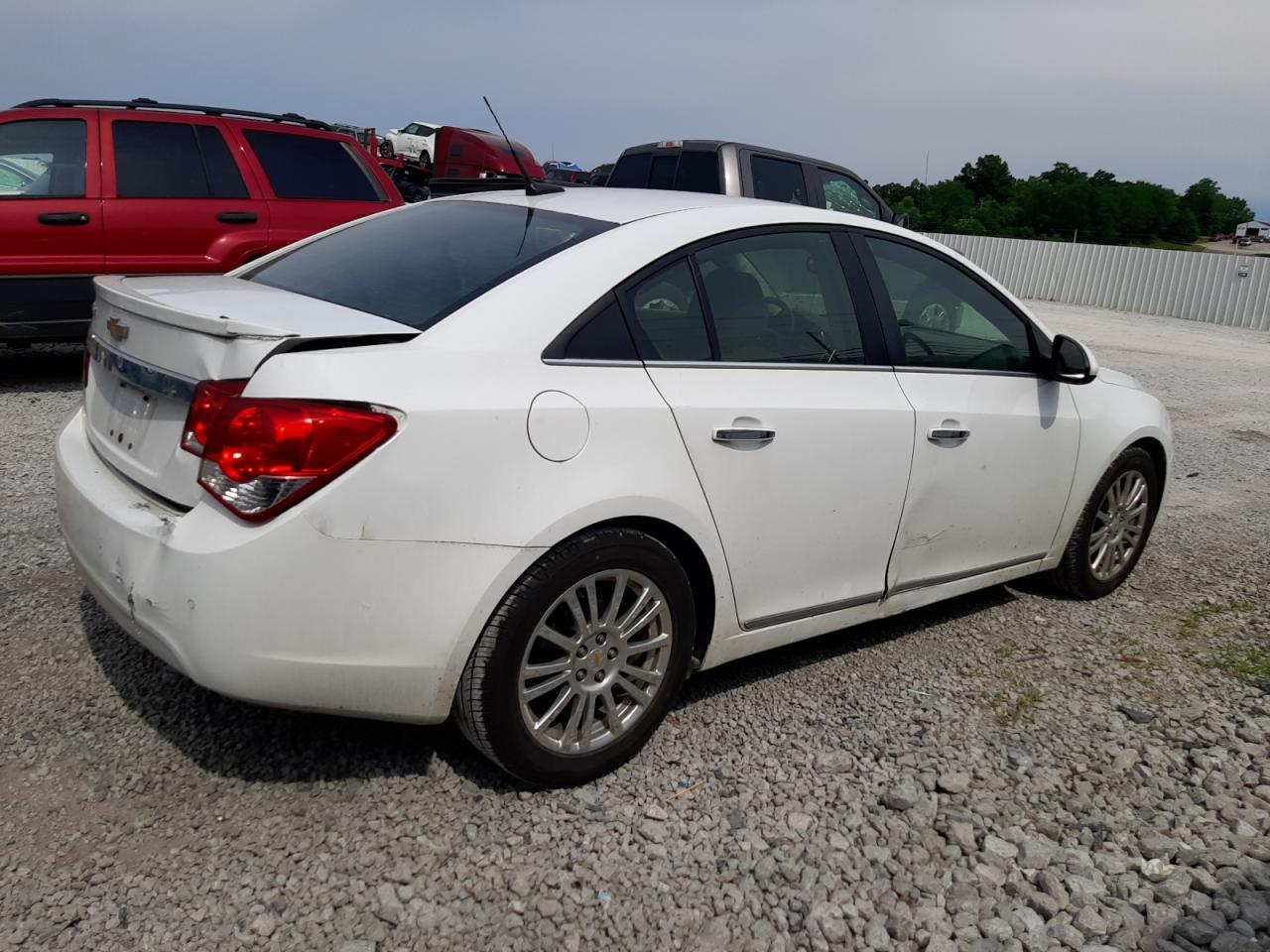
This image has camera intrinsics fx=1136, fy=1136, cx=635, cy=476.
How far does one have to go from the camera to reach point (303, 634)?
2.66m

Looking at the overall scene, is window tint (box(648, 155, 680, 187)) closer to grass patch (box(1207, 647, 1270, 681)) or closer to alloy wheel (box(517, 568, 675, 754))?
grass patch (box(1207, 647, 1270, 681))

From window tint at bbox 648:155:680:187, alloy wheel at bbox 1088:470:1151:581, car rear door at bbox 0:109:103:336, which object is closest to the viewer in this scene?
alloy wheel at bbox 1088:470:1151:581

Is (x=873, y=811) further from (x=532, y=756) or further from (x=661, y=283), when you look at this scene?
(x=661, y=283)

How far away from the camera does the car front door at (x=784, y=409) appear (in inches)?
128

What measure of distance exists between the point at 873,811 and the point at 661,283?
1.60m

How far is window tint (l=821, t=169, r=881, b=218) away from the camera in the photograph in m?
10.7

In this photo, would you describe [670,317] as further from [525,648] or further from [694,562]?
[525,648]

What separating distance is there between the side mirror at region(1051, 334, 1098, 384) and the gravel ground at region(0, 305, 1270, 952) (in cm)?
104

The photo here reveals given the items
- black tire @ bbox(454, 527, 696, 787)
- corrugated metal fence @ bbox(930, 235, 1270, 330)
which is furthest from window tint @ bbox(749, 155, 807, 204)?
corrugated metal fence @ bbox(930, 235, 1270, 330)

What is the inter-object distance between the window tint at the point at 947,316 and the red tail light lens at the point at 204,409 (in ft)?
7.33

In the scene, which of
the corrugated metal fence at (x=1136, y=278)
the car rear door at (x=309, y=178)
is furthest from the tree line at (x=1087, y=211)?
the car rear door at (x=309, y=178)

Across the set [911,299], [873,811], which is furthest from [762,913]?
[911,299]

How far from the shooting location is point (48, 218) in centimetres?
770

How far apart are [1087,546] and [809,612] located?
1727mm
